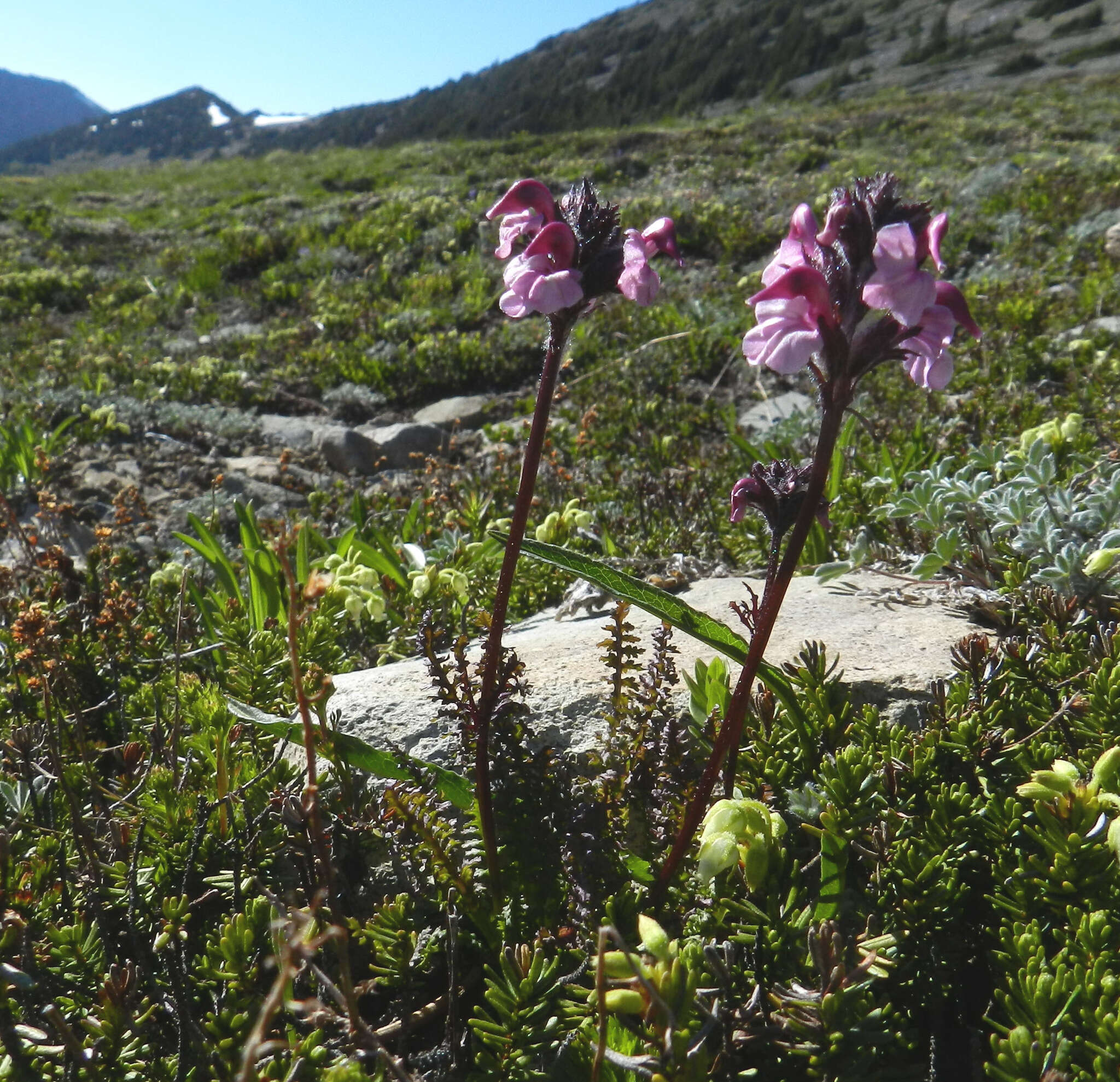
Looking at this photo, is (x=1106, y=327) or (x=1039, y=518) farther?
(x=1106, y=327)

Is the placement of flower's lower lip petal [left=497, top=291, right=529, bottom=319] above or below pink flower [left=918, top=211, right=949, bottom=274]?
below

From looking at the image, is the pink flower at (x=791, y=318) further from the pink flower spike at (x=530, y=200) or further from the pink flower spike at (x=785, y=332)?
the pink flower spike at (x=530, y=200)

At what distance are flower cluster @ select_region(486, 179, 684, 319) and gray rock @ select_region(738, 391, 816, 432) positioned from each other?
12.4 ft

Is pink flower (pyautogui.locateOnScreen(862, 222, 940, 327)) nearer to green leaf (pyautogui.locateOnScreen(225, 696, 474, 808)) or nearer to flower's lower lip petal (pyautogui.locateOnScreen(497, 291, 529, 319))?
flower's lower lip petal (pyautogui.locateOnScreen(497, 291, 529, 319))

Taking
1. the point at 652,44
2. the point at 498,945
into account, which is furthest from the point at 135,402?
the point at 652,44

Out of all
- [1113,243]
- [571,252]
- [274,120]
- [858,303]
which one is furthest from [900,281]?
[274,120]

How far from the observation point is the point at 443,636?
7.62ft

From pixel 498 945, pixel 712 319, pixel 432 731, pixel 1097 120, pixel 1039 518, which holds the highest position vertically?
pixel 1097 120

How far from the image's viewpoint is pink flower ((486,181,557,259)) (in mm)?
1551

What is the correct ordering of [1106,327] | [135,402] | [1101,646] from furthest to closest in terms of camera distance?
[135,402] < [1106,327] < [1101,646]

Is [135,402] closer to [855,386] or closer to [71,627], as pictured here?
[71,627]

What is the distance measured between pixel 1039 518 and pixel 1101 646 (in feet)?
1.98

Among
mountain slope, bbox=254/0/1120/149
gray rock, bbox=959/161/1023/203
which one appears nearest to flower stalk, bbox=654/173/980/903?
gray rock, bbox=959/161/1023/203

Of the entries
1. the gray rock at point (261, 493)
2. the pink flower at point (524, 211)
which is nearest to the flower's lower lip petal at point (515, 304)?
the pink flower at point (524, 211)
